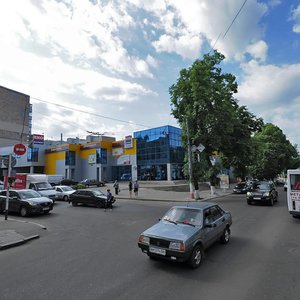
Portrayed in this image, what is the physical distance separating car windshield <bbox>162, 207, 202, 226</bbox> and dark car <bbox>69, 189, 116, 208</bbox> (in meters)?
12.6

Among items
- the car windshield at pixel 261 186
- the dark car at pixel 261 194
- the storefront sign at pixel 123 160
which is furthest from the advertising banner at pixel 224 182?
the storefront sign at pixel 123 160

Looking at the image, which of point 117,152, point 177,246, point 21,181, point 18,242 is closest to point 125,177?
point 117,152

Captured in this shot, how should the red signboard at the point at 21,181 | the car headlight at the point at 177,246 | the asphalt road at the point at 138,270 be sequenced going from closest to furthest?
the asphalt road at the point at 138,270 → the car headlight at the point at 177,246 → the red signboard at the point at 21,181

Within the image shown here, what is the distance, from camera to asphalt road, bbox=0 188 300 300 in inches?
193

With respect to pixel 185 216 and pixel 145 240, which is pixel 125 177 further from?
pixel 145 240

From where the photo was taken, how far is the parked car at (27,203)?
15336 millimetres

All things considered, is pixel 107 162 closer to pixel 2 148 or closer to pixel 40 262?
pixel 2 148

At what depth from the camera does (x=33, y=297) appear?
15.8ft

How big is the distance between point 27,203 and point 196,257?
1235cm

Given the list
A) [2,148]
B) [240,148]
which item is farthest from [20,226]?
[2,148]

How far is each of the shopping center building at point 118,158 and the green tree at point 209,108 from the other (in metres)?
19.2

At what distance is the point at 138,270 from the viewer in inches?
240

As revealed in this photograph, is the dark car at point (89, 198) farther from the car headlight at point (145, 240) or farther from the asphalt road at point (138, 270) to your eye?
the car headlight at point (145, 240)

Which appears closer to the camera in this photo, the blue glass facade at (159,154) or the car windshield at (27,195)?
the car windshield at (27,195)
